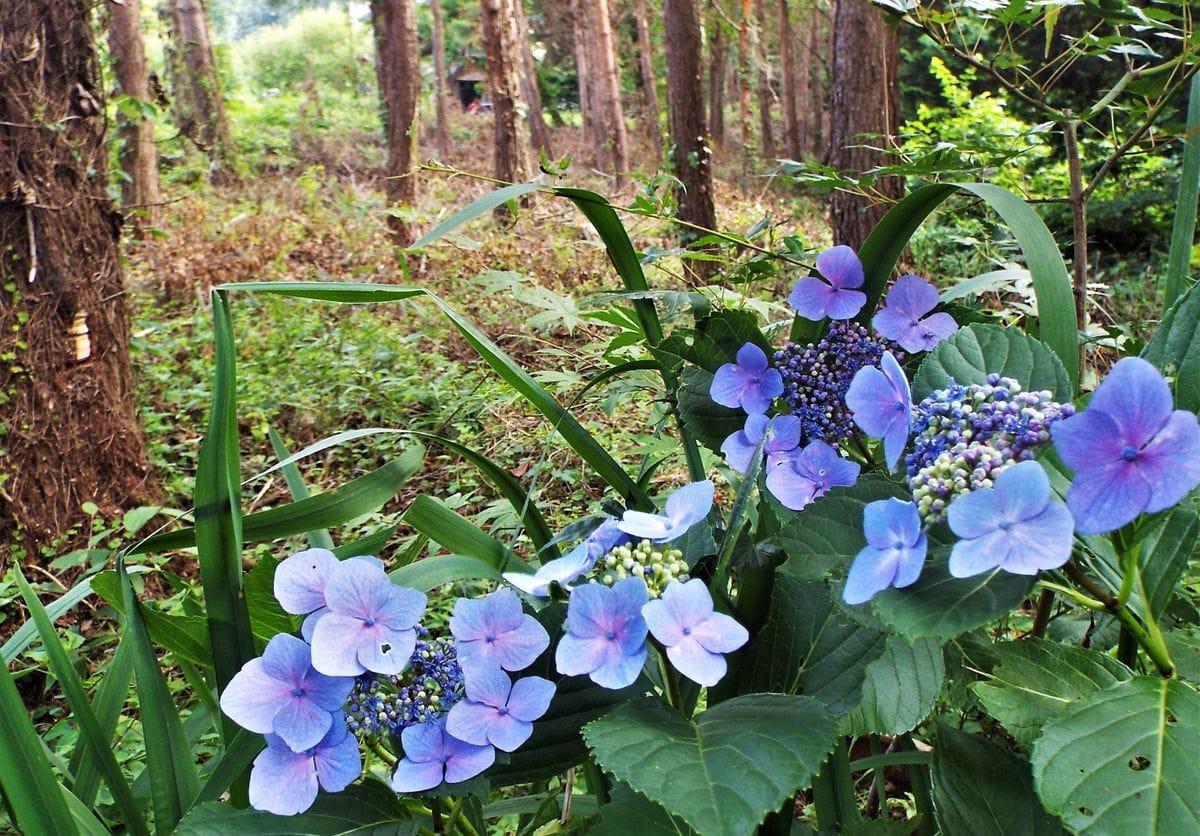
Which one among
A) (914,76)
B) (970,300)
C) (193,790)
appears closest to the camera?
(193,790)

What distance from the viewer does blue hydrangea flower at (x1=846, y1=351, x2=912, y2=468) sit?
52cm

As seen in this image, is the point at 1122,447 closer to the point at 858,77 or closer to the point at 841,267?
the point at 841,267

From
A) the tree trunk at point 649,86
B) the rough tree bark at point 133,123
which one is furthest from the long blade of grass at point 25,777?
the tree trunk at point 649,86

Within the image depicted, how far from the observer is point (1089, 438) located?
0.41 metres

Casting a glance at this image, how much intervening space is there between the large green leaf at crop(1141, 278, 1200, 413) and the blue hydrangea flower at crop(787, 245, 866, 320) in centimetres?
20

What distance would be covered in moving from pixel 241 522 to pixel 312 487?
2.72 m

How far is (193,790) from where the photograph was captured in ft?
2.36

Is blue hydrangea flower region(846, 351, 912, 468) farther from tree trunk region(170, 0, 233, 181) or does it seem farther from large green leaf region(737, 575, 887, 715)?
tree trunk region(170, 0, 233, 181)

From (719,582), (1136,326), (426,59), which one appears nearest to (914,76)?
(1136,326)

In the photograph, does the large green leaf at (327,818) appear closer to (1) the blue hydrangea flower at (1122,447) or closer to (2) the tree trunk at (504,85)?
(1) the blue hydrangea flower at (1122,447)

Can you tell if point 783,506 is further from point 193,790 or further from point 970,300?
point 193,790

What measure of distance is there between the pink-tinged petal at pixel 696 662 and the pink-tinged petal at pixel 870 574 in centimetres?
8

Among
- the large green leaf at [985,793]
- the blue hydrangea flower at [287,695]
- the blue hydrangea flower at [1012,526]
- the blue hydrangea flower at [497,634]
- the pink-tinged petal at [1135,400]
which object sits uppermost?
the pink-tinged petal at [1135,400]

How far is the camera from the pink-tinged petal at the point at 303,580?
54 centimetres
